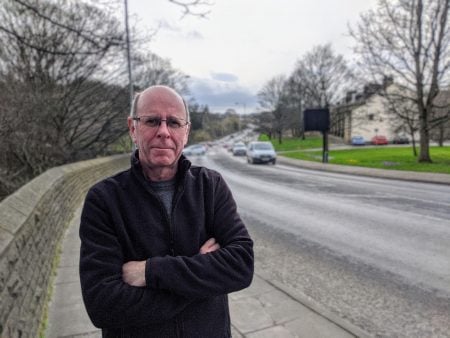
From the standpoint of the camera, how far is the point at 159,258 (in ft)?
5.19

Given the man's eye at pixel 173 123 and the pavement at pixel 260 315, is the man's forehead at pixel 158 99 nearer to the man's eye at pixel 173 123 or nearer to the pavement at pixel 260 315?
the man's eye at pixel 173 123

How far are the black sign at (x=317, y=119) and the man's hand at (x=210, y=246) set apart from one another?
99.6 feet

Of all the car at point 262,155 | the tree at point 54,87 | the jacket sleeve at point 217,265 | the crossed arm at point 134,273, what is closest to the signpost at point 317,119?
the car at point 262,155

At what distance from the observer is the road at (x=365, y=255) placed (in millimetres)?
3711

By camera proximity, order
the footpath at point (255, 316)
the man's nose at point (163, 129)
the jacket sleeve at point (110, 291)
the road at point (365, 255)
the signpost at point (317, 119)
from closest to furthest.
A: the jacket sleeve at point (110, 291)
the man's nose at point (163, 129)
the footpath at point (255, 316)
the road at point (365, 255)
the signpost at point (317, 119)

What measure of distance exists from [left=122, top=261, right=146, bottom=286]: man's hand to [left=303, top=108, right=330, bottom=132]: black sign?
30667mm

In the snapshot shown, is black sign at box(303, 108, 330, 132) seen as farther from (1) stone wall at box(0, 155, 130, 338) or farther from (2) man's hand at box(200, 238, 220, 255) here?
(2) man's hand at box(200, 238, 220, 255)

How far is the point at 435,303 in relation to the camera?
3873 millimetres

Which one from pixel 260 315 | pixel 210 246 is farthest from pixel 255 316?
pixel 210 246

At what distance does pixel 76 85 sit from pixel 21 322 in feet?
43.1

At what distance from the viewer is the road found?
3.71m

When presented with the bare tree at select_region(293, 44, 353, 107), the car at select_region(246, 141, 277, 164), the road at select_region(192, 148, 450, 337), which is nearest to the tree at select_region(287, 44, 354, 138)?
the bare tree at select_region(293, 44, 353, 107)

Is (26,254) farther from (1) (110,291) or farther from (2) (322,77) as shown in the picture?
(2) (322,77)

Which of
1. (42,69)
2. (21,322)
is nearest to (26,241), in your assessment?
(21,322)
